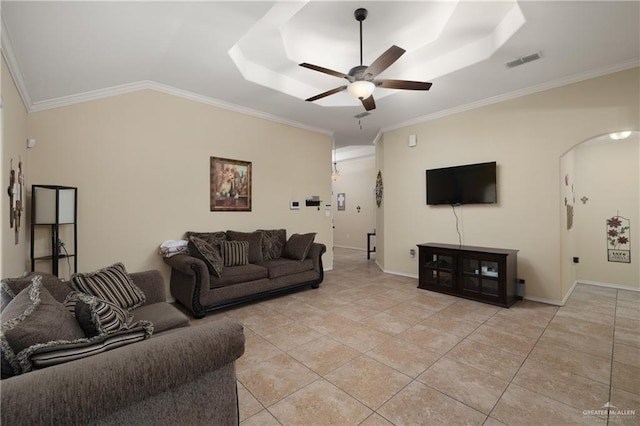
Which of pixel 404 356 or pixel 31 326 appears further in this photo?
pixel 404 356

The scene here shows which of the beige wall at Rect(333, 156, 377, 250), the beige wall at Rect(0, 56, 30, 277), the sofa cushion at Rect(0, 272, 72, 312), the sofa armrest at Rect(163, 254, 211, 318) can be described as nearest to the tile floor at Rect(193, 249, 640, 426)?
the sofa armrest at Rect(163, 254, 211, 318)

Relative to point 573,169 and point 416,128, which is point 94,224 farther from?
point 573,169

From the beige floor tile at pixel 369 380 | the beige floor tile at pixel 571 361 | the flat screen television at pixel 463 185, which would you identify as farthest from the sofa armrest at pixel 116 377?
the flat screen television at pixel 463 185

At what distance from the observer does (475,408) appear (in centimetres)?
180

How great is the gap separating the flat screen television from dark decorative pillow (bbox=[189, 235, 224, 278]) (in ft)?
11.5

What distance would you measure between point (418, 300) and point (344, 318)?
1.25m

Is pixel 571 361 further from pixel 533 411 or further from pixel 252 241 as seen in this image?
pixel 252 241

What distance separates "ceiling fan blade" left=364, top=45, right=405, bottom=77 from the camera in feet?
8.04

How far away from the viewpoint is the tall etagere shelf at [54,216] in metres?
2.85

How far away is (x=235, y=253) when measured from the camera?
12.9 feet

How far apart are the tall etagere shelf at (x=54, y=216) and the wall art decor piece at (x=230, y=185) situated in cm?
161

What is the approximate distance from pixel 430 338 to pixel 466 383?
0.71 metres

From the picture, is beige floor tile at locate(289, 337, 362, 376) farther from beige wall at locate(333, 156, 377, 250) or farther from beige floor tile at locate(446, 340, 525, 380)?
beige wall at locate(333, 156, 377, 250)

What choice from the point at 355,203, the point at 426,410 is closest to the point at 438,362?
the point at 426,410
